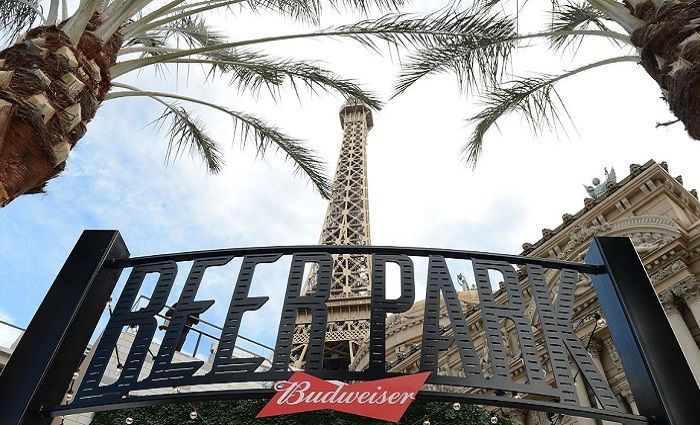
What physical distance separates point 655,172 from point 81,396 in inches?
673

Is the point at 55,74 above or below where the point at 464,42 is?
below

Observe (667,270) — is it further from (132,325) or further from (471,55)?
(132,325)

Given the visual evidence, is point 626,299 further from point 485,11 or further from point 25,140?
point 485,11

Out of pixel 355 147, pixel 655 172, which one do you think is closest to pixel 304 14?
pixel 655 172

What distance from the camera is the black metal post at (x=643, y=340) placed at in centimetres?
190

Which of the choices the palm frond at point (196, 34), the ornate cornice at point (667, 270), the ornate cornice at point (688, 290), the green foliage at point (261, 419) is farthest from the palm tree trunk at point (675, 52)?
the ornate cornice at point (667, 270)

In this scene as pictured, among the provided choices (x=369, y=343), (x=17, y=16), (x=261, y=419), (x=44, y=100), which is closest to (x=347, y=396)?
(x=369, y=343)

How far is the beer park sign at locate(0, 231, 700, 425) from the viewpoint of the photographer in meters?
1.98

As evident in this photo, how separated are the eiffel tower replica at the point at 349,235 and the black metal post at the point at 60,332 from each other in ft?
111

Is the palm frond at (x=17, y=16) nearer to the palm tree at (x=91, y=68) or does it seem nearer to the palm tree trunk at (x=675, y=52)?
the palm tree at (x=91, y=68)

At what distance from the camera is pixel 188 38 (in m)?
9.12

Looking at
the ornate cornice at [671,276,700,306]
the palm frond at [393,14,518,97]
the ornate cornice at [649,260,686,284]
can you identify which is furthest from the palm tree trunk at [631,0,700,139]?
the ornate cornice at [649,260,686,284]

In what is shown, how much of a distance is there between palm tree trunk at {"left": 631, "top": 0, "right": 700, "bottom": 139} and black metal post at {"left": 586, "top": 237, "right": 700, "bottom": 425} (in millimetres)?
2528

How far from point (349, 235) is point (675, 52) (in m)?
48.4
